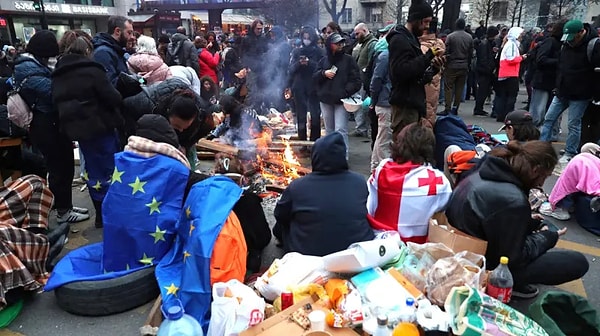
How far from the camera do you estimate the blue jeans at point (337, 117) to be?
675 centimetres

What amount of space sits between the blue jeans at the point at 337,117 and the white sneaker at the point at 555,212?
9.36 ft

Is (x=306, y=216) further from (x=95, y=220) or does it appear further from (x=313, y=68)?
(x=313, y=68)

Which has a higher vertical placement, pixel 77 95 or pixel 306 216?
pixel 77 95

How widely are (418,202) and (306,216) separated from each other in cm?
93

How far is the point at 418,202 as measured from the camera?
11.3ft

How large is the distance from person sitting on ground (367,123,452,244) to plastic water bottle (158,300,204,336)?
156cm

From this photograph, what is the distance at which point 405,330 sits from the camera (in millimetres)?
2359

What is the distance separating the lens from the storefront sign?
105ft

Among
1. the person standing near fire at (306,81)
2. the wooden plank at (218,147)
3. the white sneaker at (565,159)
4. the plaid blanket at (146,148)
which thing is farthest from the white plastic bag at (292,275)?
the white sneaker at (565,159)

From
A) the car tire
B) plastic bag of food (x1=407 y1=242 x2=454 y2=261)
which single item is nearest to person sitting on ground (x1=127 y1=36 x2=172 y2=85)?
the car tire

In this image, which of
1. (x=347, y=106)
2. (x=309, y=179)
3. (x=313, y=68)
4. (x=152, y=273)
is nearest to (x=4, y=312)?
(x=152, y=273)

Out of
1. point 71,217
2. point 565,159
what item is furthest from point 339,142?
point 565,159

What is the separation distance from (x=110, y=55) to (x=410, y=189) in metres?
3.89

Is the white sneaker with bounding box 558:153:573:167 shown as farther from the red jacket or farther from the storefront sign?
the storefront sign
